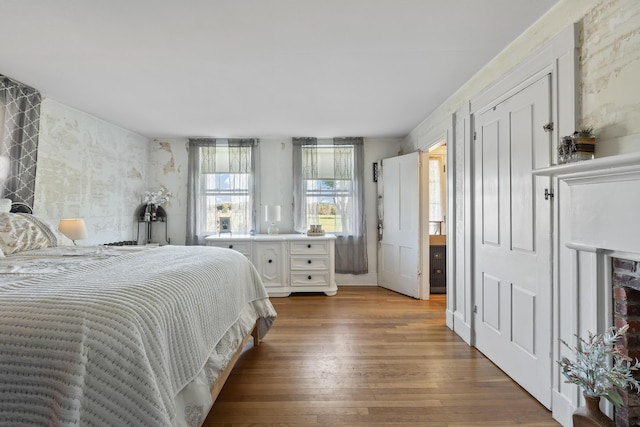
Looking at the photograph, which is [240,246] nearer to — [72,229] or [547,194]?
[72,229]

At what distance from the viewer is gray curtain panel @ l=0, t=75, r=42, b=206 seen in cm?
259

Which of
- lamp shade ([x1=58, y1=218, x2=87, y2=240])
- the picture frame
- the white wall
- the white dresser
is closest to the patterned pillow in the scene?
lamp shade ([x1=58, y1=218, x2=87, y2=240])

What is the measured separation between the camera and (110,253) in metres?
1.96

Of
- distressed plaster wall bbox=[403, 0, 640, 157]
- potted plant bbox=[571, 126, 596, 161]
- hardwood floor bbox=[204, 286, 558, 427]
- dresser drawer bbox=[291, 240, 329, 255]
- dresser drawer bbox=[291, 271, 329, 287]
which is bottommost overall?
hardwood floor bbox=[204, 286, 558, 427]

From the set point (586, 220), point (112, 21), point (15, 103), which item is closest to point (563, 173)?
point (586, 220)

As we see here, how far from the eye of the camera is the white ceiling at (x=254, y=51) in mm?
1702

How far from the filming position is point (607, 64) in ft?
4.52

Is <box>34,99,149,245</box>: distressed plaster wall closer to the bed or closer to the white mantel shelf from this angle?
the bed

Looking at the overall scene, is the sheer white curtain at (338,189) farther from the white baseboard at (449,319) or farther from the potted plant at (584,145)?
the potted plant at (584,145)

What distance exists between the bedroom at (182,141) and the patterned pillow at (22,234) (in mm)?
912

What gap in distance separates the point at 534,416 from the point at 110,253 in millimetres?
2757

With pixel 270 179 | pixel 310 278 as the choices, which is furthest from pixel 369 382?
pixel 270 179

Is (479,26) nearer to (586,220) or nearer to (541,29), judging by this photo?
(541,29)

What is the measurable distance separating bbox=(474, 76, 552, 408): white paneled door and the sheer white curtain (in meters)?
2.24
